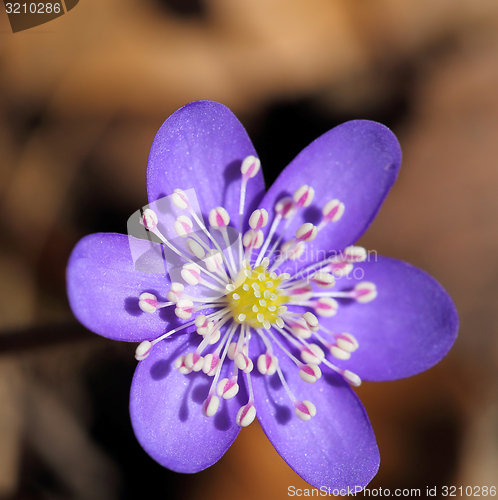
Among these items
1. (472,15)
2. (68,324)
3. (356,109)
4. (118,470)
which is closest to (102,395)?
(118,470)

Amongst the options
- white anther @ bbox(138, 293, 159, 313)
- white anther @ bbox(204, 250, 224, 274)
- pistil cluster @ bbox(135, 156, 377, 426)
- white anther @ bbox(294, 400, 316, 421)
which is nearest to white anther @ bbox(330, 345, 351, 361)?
pistil cluster @ bbox(135, 156, 377, 426)

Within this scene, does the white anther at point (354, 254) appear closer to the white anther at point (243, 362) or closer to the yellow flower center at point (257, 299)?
the yellow flower center at point (257, 299)

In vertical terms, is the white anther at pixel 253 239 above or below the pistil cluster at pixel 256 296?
above

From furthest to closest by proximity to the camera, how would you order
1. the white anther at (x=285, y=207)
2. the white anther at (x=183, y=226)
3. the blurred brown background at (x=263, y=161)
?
the blurred brown background at (x=263, y=161), the white anther at (x=285, y=207), the white anther at (x=183, y=226)

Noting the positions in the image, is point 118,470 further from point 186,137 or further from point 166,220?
point 186,137

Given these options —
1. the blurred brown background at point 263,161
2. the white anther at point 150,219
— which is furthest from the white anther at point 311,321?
→ the blurred brown background at point 263,161

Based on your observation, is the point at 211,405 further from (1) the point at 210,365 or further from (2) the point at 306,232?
(2) the point at 306,232
